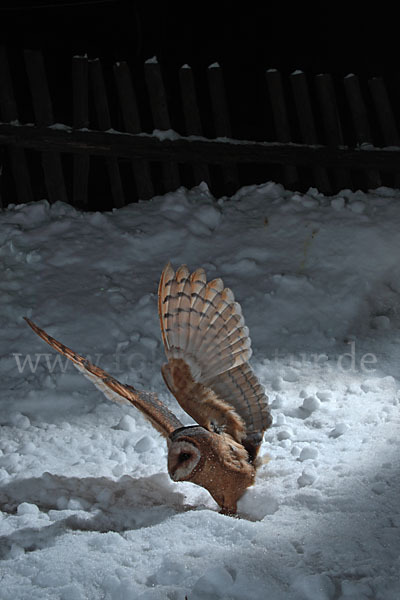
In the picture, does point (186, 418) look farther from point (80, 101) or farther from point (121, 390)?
point (80, 101)

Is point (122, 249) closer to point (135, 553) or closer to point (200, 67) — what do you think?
point (200, 67)

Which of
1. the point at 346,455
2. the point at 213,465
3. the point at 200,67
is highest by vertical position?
the point at 200,67

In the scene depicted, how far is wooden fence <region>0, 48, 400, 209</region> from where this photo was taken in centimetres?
477

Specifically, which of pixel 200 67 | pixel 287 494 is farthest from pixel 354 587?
pixel 200 67

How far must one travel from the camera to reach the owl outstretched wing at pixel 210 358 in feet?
8.51

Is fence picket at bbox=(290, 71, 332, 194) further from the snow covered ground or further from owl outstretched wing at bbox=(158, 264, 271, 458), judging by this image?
owl outstretched wing at bbox=(158, 264, 271, 458)

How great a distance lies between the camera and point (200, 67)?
5246 millimetres

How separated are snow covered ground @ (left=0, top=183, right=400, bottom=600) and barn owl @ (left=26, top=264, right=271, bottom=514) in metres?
0.15

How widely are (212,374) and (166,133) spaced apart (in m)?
2.61

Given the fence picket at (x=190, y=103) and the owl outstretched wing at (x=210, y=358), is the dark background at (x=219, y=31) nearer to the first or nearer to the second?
the fence picket at (x=190, y=103)

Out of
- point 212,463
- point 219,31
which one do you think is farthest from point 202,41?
point 212,463

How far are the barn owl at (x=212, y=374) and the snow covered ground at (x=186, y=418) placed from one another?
154mm

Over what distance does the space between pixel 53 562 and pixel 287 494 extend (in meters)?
0.85

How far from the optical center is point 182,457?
2.38 metres
